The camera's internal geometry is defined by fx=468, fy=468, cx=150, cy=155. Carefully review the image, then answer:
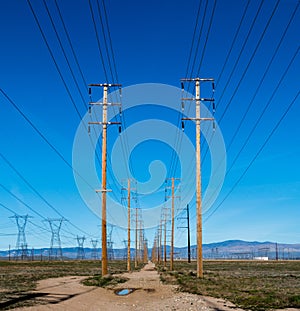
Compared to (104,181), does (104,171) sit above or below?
above

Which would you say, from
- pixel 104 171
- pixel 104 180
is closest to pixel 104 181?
pixel 104 180

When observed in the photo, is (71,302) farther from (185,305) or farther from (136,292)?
(136,292)

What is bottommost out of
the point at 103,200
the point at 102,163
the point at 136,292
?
the point at 136,292

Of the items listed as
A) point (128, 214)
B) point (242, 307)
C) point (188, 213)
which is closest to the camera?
point (242, 307)

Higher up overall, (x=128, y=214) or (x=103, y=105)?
(x=103, y=105)

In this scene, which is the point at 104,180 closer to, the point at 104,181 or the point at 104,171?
the point at 104,181

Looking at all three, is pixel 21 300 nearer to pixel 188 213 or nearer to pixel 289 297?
pixel 289 297

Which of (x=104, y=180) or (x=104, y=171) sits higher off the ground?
(x=104, y=171)

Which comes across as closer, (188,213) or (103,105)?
(103,105)

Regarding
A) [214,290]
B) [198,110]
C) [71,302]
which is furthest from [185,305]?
[198,110]

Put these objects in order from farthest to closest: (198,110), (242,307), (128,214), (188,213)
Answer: (188,213) → (128,214) → (198,110) → (242,307)

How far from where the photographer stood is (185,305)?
18062 mm

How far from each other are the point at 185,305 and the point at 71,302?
465 centimetres

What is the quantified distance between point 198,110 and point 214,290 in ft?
52.1
